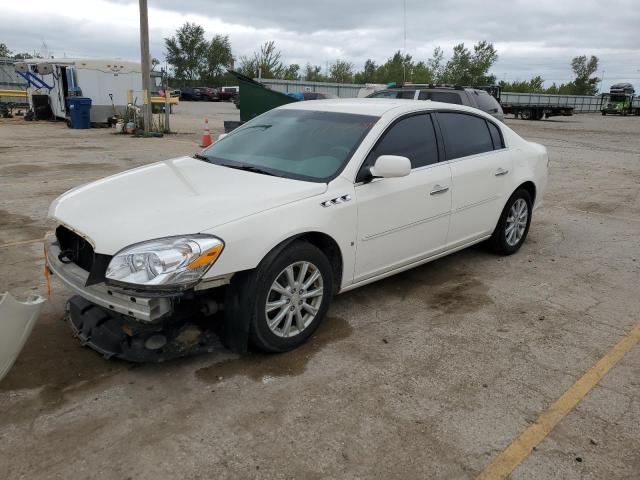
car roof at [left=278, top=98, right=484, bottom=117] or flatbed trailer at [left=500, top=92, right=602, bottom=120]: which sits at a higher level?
car roof at [left=278, top=98, right=484, bottom=117]

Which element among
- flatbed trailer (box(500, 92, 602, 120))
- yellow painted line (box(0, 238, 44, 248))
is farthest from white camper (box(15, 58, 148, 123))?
flatbed trailer (box(500, 92, 602, 120))

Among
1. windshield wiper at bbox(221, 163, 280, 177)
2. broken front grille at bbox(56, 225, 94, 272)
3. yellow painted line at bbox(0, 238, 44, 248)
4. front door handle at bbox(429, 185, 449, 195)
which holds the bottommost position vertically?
yellow painted line at bbox(0, 238, 44, 248)

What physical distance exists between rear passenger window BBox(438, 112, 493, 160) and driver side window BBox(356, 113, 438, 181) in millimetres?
189

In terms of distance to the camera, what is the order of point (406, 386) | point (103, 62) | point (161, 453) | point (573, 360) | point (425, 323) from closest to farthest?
point (161, 453)
point (406, 386)
point (573, 360)
point (425, 323)
point (103, 62)

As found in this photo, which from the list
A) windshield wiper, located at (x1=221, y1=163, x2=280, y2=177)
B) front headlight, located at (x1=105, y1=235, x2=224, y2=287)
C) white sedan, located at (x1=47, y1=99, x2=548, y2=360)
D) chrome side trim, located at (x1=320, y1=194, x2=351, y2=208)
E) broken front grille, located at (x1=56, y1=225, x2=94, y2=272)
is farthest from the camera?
windshield wiper, located at (x1=221, y1=163, x2=280, y2=177)

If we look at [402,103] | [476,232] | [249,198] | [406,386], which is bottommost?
[406,386]

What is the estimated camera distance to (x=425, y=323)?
4004mm

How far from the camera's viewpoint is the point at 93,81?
19.6 meters

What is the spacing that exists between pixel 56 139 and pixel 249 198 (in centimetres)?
1430

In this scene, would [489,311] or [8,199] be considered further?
[8,199]

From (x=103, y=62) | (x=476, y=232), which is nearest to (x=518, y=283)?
(x=476, y=232)

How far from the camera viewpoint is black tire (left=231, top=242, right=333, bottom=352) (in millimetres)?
3119

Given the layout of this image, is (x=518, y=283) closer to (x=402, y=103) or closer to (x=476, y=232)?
(x=476, y=232)

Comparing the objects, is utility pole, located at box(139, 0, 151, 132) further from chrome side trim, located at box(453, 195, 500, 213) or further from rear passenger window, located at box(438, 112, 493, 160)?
chrome side trim, located at box(453, 195, 500, 213)
